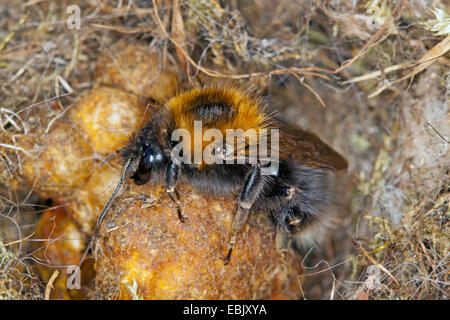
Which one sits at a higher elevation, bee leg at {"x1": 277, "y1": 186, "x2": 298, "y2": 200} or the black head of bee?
the black head of bee

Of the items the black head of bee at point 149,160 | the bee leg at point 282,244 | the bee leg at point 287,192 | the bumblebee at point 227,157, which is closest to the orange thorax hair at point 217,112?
the bumblebee at point 227,157

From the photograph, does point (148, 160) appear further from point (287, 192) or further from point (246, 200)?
point (287, 192)

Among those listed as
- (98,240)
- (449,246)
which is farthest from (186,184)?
(449,246)

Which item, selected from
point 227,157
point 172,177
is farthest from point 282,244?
point 172,177

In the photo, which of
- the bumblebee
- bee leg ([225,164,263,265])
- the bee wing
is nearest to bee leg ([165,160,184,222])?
the bumblebee

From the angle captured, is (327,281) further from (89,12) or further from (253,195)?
(89,12)

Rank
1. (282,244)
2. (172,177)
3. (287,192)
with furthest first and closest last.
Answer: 1. (282,244)
2. (287,192)
3. (172,177)

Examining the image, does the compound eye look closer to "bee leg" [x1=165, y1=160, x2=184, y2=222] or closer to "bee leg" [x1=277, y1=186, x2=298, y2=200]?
"bee leg" [x1=165, y1=160, x2=184, y2=222]
